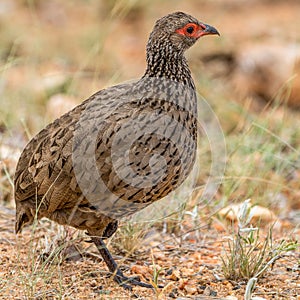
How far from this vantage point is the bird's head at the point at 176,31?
12.8 feet

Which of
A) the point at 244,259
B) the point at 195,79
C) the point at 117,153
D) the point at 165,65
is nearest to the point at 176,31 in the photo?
the point at 165,65

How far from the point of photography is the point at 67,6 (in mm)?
11695

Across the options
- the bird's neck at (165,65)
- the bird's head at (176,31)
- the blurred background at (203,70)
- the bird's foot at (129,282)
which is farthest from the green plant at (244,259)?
the bird's head at (176,31)

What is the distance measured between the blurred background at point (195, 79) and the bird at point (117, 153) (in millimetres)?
313

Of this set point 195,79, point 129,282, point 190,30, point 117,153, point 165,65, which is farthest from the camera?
point 195,79

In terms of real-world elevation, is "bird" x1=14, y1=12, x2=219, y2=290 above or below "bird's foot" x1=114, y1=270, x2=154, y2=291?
above

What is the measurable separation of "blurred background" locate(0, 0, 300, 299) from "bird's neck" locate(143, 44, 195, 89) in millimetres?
608

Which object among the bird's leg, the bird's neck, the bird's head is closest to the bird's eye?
the bird's head

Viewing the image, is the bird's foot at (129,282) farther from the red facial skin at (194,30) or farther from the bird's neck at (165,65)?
the red facial skin at (194,30)

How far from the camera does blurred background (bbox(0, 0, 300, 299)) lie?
457cm

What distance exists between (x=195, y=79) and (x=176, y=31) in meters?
3.56

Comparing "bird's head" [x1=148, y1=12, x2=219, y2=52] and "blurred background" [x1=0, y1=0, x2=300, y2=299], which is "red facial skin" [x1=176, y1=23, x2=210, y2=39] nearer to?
"bird's head" [x1=148, y1=12, x2=219, y2=52]

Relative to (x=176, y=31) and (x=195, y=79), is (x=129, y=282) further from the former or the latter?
(x=195, y=79)

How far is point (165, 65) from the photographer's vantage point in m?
3.90
